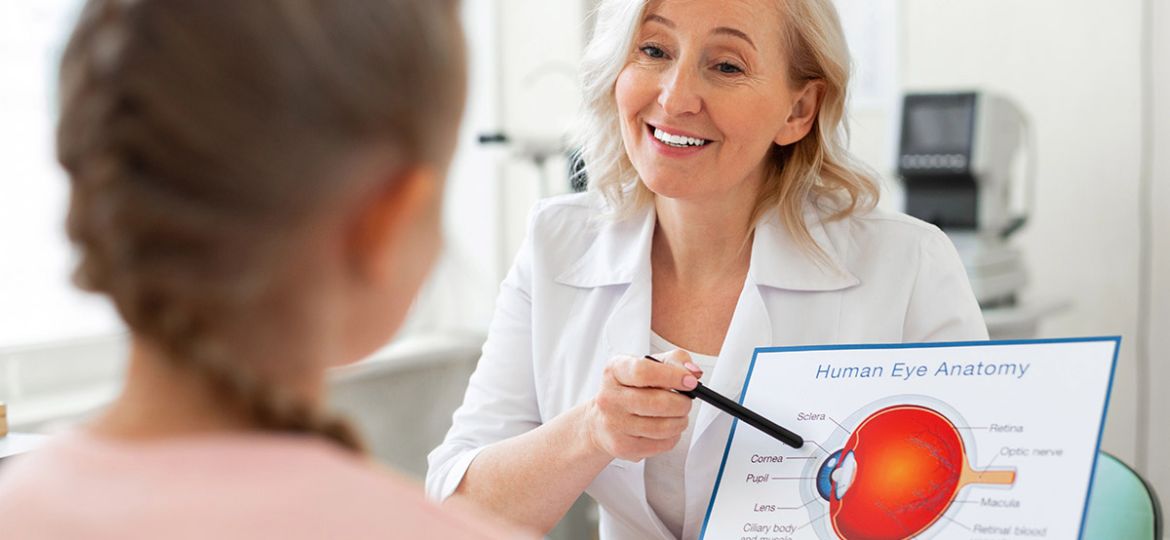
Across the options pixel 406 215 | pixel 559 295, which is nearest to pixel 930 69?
pixel 559 295

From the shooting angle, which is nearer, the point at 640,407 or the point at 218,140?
the point at 218,140

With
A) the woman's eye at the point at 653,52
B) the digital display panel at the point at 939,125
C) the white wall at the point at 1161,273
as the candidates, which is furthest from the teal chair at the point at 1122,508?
the white wall at the point at 1161,273

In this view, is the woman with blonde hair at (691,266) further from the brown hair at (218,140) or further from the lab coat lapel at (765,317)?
the brown hair at (218,140)

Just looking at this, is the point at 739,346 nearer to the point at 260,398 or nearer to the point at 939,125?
the point at 260,398

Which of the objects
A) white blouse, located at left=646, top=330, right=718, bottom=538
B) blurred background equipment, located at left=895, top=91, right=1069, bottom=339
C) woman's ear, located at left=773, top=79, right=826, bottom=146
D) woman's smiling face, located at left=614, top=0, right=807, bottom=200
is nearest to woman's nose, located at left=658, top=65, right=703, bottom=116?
woman's smiling face, located at left=614, top=0, right=807, bottom=200

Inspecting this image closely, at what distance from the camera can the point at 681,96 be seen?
1.41 metres

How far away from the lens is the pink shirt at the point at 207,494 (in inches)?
19.7

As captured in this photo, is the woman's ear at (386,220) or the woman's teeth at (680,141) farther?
the woman's teeth at (680,141)

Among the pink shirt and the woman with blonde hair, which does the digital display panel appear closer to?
the woman with blonde hair

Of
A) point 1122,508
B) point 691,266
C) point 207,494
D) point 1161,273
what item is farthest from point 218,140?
point 1161,273

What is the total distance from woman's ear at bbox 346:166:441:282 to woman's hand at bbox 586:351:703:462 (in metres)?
0.64

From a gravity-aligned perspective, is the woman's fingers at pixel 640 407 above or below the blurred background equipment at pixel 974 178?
below

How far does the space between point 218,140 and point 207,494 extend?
0.52ft

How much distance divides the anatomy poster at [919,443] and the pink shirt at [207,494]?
593 millimetres
